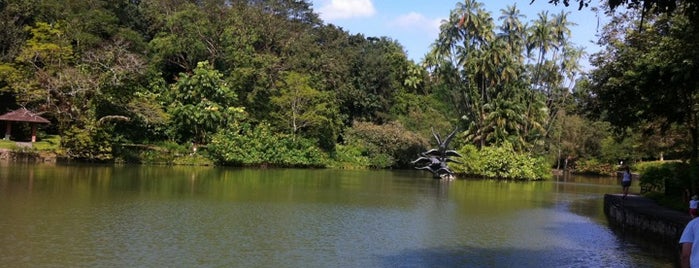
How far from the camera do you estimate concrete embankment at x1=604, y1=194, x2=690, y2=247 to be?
1264 centimetres

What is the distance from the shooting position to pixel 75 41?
1471 inches

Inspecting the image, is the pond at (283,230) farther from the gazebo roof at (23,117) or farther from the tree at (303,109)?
the tree at (303,109)

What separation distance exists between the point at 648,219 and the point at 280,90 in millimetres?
32106

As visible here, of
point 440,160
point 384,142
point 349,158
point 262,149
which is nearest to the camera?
point 440,160


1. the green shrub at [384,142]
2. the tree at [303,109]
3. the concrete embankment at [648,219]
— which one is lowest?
the concrete embankment at [648,219]

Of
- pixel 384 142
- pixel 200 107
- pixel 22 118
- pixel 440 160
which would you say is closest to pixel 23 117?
pixel 22 118

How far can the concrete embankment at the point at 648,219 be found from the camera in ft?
41.5

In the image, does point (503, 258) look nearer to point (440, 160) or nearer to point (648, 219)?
point (648, 219)

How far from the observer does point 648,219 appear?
46.4 feet

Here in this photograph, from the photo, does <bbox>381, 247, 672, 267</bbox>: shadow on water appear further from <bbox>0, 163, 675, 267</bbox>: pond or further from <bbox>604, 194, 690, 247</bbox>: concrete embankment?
<bbox>604, 194, 690, 247</bbox>: concrete embankment

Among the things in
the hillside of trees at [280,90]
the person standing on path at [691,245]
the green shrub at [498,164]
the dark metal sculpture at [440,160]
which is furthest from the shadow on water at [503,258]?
the green shrub at [498,164]

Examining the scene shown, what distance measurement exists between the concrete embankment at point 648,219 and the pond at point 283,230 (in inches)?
19.6

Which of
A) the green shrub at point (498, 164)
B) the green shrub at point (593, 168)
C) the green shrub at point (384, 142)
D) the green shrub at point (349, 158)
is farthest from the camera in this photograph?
the green shrub at point (593, 168)

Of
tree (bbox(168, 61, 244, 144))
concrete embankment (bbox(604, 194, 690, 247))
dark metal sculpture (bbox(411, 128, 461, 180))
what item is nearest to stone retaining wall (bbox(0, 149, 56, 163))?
tree (bbox(168, 61, 244, 144))
